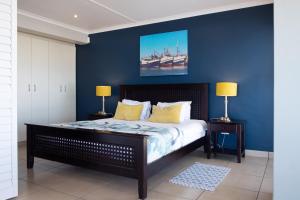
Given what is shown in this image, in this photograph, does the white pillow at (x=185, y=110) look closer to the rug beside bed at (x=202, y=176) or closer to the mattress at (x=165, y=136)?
the mattress at (x=165, y=136)

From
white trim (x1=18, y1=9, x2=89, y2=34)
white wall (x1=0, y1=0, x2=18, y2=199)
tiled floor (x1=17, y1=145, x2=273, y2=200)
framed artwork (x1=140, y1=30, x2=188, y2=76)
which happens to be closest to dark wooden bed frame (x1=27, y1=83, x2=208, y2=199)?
tiled floor (x1=17, y1=145, x2=273, y2=200)

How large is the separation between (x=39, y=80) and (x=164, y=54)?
109 inches

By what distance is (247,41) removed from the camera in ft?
13.2

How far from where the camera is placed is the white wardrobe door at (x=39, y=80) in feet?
16.6

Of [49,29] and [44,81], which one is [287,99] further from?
[44,81]

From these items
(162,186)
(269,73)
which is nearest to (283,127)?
(162,186)

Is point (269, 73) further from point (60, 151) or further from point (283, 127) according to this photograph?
point (60, 151)

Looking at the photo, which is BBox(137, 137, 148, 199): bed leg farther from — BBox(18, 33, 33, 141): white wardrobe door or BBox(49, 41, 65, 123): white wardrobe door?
BBox(49, 41, 65, 123): white wardrobe door

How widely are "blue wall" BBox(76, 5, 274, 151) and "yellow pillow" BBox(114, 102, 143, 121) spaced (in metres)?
0.82

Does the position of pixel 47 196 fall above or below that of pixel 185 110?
below

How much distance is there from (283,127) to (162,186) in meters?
1.52

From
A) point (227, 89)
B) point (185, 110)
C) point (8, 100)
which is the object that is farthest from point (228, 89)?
point (8, 100)

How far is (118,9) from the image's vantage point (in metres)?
4.19

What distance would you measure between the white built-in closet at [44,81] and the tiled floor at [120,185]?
1.77 metres
